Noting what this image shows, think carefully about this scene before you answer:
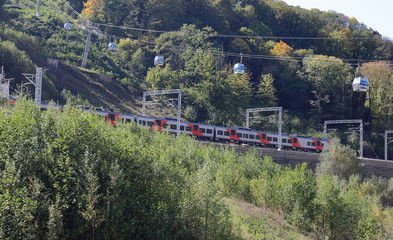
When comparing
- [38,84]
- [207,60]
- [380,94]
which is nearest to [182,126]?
[207,60]

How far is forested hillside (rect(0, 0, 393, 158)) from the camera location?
51.6 metres

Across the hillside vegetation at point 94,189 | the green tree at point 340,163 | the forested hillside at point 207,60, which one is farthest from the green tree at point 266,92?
the hillside vegetation at point 94,189

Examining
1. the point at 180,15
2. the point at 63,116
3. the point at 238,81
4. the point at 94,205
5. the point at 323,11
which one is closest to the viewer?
the point at 94,205

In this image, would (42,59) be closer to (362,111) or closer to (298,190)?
(298,190)

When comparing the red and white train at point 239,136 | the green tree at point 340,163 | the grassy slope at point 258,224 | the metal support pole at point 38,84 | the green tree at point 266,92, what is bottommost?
the grassy slope at point 258,224

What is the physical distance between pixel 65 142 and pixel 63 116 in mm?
1698

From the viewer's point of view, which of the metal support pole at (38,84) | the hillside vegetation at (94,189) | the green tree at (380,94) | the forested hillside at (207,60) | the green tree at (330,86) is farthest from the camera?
the green tree at (330,86)

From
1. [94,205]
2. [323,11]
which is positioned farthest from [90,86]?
[323,11]

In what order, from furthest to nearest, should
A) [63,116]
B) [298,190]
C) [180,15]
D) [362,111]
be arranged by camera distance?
[180,15] → [362,111] → [298,190] → [63,116]

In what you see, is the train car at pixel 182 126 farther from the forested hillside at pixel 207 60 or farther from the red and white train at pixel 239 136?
the forested hillside at pixel 207 60

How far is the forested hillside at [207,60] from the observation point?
169ft

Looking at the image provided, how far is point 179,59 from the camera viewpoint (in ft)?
186

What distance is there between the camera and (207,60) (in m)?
54.9

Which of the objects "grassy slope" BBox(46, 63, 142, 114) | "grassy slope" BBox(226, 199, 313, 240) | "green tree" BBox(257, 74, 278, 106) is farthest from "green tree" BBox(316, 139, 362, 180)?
"grassy slope" BBox(46, 63, 142, 114)
